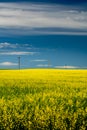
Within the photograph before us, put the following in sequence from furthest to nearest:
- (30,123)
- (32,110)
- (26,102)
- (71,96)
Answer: (71,96), (26,102), (32,110), (30,123)

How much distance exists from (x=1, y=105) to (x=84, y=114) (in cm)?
286

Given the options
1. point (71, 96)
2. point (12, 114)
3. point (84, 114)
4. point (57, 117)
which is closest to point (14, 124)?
point (12, 114)

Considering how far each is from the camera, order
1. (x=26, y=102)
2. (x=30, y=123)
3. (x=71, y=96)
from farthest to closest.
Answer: (x=71, y=96) → (x=26, y=102) → (x=30, y=123)

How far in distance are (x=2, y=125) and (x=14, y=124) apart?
0.40 m

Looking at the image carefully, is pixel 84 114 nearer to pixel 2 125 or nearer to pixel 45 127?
pixel 45 127

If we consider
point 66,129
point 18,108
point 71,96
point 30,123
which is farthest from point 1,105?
point 71,96

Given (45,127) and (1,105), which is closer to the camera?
(45,127)

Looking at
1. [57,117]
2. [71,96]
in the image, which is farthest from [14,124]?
[71,96]

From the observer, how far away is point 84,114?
12.5 m

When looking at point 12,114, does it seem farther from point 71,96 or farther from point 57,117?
point 71,96

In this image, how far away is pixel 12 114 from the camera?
40.9 ft

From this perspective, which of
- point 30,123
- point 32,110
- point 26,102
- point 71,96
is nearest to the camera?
point 30,123

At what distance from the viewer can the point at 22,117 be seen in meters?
12.1

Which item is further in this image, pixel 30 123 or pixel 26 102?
pixel 26 102
